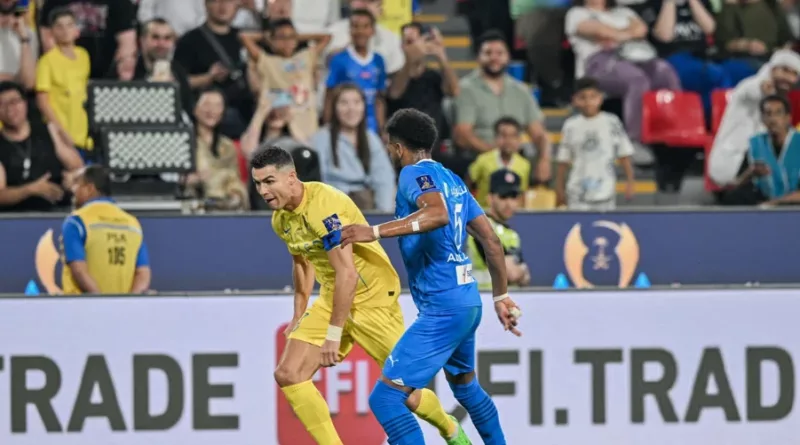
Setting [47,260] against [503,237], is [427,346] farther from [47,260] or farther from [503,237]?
[47,260]

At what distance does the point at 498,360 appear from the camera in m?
8.41

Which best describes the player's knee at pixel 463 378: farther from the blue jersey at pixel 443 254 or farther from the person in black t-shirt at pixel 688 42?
the person in black t-shirt at pixel 688 42

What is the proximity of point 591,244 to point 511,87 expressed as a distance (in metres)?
2.07

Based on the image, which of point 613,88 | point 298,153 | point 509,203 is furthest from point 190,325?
point 613,88

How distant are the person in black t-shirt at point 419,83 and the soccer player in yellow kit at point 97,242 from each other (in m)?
3.70

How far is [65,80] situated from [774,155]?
5930mm

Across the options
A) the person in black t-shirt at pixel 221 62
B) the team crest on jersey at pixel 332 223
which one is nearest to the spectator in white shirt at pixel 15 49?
the person in black t-shirt at pixel 221 62

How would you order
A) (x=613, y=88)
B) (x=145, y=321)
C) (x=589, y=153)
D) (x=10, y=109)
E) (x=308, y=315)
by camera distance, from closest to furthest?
(x=308, y=315) < (x=145, y=321) < (x=10, y=109) < (x=589, y=153) < (x=613, y=88)

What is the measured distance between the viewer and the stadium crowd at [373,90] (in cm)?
1169

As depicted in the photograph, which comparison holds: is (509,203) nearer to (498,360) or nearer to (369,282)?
(498,360)

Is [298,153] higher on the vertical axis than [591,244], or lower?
higher

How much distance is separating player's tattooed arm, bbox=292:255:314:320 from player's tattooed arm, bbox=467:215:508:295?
0.94m

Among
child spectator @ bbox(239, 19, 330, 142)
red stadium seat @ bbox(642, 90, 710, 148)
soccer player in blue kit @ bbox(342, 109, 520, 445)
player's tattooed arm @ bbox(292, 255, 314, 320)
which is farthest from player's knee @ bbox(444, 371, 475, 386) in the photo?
red stadium seat @ bbox(642, 90, 710, 148)

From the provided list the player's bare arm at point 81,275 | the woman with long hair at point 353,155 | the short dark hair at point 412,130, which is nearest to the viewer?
the short dark hair at point 412,130
